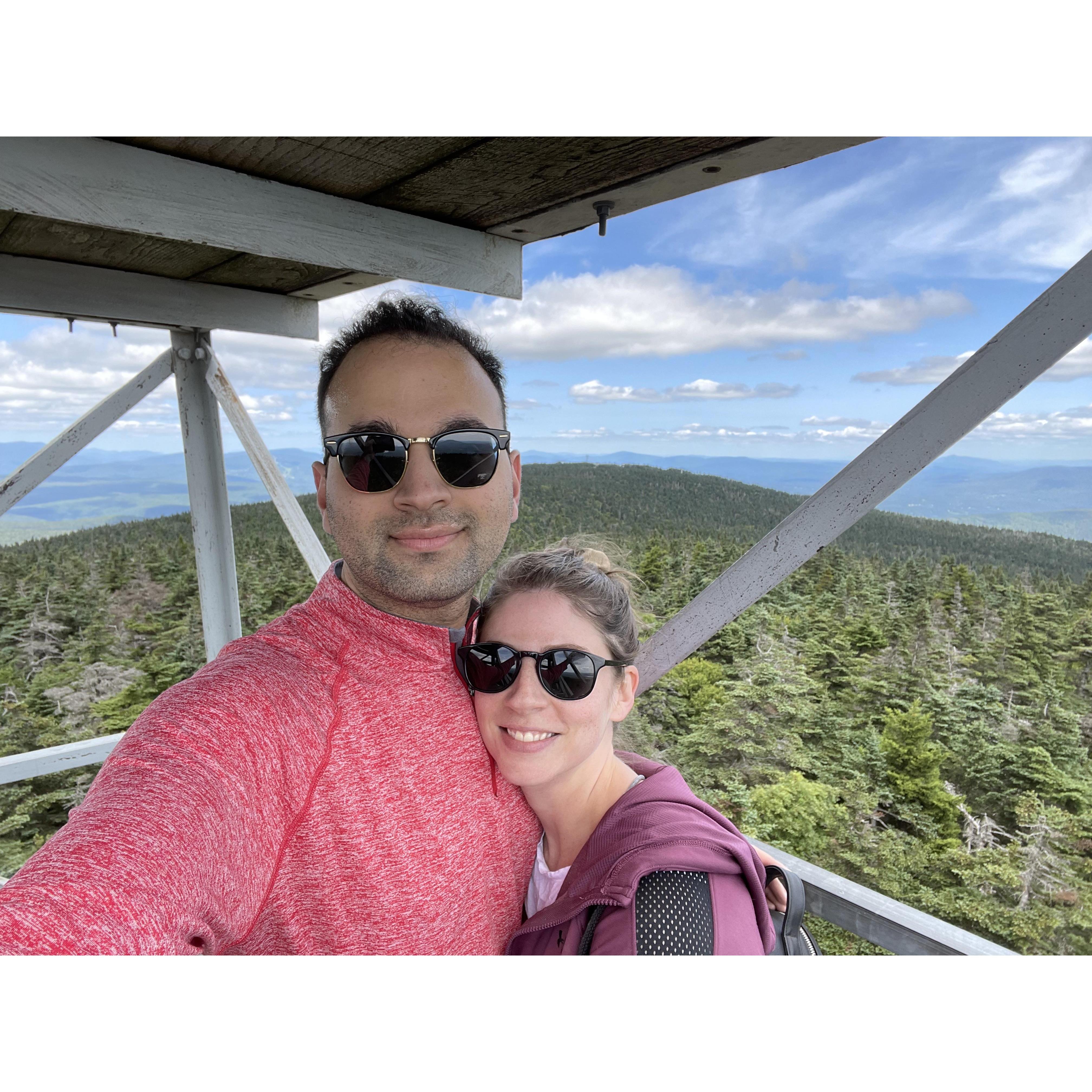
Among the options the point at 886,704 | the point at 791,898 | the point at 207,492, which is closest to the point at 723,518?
the point at 886,704

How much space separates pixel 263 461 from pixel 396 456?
197cm

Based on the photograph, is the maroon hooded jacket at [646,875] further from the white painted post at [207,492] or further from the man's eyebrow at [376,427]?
the white painted post at [207,492]

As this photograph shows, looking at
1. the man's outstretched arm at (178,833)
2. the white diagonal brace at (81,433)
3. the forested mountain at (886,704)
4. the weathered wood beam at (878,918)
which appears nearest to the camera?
the man's outstretched arm at (178,833)

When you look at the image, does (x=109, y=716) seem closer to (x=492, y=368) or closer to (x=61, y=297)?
(x=61, y=297)

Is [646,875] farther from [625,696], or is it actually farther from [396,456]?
[396,456]

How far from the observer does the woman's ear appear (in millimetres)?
1553

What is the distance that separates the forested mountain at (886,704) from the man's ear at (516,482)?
85.0 inches

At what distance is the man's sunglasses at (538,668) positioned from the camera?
1325 mm

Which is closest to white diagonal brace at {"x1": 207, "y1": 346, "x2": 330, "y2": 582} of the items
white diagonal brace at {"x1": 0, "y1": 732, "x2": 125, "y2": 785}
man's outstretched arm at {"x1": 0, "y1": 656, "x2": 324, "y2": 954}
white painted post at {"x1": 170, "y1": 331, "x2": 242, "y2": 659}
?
white painted post at {"x1": 170, "y1": 331, "x2": 242, "y2": 659}

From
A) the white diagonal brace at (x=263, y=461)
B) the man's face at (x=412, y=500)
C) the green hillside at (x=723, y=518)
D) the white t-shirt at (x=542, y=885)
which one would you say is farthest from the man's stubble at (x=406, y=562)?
the green hillside at (x=723, y=518)

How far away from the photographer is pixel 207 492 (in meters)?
3.14

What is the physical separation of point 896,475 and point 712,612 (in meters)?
0.56

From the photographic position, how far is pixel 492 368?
5.34 ft
